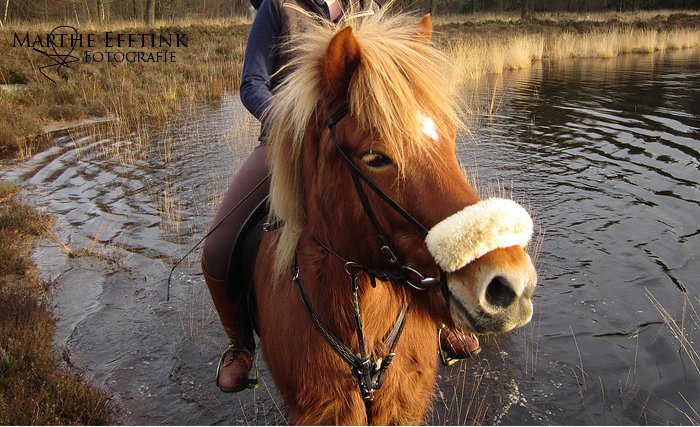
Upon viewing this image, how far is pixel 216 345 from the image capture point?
463 cm

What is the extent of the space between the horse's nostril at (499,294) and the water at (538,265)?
3.14 ft

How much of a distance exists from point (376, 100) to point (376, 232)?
441 millimetres

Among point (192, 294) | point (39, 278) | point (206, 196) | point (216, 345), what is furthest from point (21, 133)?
point (216, 345)

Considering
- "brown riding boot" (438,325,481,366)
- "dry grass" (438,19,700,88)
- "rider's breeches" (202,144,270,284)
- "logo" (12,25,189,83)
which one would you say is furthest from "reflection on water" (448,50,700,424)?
"logo" (12,25,189,83)

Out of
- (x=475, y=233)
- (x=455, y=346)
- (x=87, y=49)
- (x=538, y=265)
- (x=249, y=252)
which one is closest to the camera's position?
(x=475, y=233)

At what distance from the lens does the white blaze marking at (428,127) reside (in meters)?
1.56

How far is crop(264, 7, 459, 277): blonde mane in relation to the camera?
1.52 meters

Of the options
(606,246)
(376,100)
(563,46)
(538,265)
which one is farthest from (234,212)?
(563,46)

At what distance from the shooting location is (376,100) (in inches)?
59.4

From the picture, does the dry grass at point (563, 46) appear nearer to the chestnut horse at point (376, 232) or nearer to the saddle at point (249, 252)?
the saddle at point (249, 252)

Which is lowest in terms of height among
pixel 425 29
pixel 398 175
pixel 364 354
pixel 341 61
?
pixel 364 354

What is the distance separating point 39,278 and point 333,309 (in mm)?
4885

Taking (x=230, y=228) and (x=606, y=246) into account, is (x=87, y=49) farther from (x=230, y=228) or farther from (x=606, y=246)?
(x=606, y=246)

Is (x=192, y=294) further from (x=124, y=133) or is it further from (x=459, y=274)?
(x=124, y=133)
